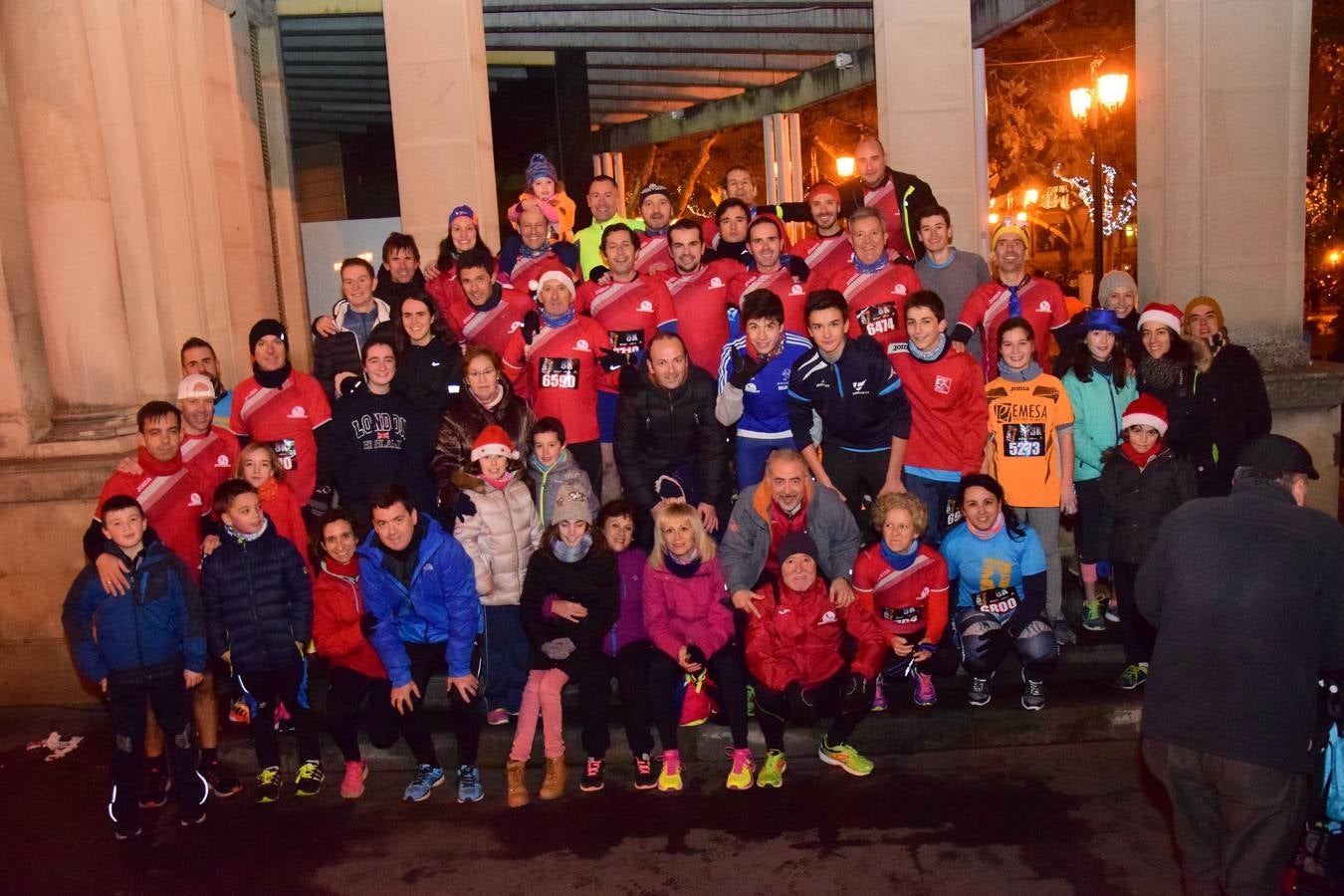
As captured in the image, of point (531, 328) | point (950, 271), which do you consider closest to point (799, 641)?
point (531, 328)

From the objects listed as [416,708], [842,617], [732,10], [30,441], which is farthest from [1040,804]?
[732,10]

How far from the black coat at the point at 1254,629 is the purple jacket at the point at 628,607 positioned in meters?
2.94

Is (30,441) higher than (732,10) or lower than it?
lower

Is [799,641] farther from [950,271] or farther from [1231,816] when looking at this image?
[950,271]

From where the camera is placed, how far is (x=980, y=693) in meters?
6.30

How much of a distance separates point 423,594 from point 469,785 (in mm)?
1034

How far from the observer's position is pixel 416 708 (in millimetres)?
6047

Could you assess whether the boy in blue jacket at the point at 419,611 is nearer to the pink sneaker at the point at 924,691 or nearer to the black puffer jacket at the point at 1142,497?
the pink sneaker at the point at 924,691

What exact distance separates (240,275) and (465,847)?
24.1 ft

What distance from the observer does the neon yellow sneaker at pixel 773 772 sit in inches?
230

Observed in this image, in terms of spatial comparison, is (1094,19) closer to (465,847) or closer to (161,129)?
(161,129)

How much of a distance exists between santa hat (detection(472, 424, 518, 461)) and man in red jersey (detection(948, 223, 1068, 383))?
2.90 meters

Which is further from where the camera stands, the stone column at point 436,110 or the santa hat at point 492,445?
the stone column at point 436,110

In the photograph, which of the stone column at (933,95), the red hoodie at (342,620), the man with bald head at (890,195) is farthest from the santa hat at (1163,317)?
the red hoodie at (342,620)
